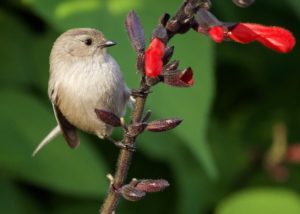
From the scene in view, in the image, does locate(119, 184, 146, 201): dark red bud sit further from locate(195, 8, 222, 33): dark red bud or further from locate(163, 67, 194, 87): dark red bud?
locate(195, 8, 222, 33): dark red bud

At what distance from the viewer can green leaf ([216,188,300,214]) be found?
3.65 m

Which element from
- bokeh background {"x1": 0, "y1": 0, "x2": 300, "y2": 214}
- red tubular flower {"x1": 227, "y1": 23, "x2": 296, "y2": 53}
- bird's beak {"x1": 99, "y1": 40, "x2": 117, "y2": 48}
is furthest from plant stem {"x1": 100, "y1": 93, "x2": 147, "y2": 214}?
bokeh background {"x1": 0, "y1": 0, "x2": 300, "y2": 214}

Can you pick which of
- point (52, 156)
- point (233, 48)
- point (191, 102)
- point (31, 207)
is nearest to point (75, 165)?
point (52, 156)

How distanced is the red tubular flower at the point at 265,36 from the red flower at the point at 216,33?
4 cm

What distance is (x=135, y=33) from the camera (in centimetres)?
183

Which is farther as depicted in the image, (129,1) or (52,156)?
(52,156)

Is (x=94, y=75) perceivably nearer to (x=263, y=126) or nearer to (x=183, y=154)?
(x=183, y=154)

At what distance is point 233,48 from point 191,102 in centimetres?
116

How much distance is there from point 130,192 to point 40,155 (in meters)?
1.88

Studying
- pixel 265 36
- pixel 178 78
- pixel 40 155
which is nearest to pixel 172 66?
pixel 178 78

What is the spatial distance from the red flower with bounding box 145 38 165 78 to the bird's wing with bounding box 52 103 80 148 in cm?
87

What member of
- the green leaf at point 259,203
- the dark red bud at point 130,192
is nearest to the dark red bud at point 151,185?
the dark red bud at point 130,192

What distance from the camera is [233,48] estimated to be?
4113mm

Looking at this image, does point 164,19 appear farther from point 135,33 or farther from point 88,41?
point 88,41
